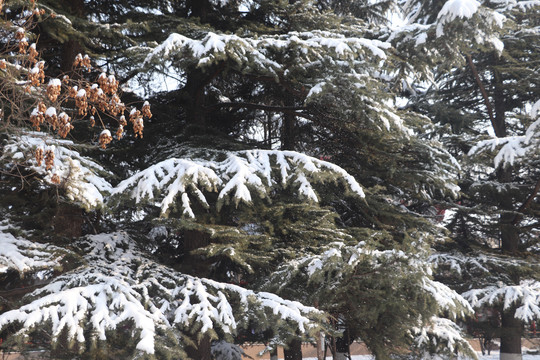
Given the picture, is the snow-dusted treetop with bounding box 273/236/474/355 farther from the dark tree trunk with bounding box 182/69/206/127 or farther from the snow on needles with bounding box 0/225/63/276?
the dark tree trunk with bounding box 182/69/206/127

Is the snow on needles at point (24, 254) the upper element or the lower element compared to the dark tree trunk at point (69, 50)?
lower

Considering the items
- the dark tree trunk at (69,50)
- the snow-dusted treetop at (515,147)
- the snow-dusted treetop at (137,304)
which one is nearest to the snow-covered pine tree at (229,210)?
the snow-dusted treetop at (137,304)

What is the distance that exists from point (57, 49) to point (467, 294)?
1018 cm

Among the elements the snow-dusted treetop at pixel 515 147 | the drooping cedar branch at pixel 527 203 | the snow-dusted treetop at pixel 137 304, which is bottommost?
the snow-dusted treetop at pixel 137 304

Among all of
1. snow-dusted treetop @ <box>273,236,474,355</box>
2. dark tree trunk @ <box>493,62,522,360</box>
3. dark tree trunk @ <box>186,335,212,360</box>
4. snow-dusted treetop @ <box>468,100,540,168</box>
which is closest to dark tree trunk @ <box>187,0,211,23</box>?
snow-dusted treetop @ <box>273,236,474,355</box>

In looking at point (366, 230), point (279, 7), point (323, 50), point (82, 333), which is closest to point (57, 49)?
point (279, 7)

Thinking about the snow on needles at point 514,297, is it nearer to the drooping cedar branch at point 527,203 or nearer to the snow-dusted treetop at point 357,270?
the drooping cedar branch at point 527,203

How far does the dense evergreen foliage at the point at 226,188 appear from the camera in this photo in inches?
237

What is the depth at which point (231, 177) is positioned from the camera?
280 inches

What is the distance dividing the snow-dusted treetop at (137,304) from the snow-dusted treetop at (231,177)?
1.10m

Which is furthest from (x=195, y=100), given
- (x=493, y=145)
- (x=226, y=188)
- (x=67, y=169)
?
(x=493, y=145)

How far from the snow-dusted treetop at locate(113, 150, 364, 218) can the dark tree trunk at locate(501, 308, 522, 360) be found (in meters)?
7.17

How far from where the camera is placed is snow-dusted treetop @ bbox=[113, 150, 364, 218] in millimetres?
6387

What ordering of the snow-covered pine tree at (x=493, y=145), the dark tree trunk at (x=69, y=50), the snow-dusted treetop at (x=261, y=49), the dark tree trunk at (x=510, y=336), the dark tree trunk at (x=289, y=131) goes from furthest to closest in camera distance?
1. the dark tree trunk at (x=510, y=336)
2. the dark tree trunk at (x=289, y=131)
3. the snow-covered pine tree at (x=493, y=145)
4. the dark tree trunk at (x=69, y=50)
5. the snow-dusted treetop at (x=261, y=49)
